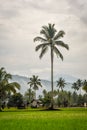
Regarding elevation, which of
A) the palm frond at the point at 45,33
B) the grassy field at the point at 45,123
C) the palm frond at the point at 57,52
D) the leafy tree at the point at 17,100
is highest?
the palm frond at the point at 45,33

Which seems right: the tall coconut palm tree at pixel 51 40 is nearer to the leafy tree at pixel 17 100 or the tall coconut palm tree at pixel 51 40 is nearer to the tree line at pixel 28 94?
the tree line at pixel 28 94

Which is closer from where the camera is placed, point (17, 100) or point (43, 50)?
point (43, 50)

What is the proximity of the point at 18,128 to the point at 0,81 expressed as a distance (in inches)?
2015

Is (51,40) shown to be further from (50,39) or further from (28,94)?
(28,94)

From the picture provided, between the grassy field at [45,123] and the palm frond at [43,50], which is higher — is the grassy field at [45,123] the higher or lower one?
the lower one

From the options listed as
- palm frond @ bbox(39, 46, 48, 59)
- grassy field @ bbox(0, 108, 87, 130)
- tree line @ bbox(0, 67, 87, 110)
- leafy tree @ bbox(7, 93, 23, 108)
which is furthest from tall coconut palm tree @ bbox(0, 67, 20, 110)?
leafy tree @ bbox(7, 93, 23, 108)

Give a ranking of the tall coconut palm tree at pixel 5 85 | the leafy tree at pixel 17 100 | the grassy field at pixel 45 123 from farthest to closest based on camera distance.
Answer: the leafy tree at pixel 17 100, the tall coconut palm tree at pixel 5 85, the grassy field at pixel 45 123

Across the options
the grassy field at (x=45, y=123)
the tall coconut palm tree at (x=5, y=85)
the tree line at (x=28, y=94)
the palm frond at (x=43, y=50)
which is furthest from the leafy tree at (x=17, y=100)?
the grassy field at (x=45, y=123)

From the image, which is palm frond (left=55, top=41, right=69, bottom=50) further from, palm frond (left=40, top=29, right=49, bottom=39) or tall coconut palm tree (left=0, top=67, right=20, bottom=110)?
tall coconut palm tree (left=0, top=67, right=20, bottom=110)

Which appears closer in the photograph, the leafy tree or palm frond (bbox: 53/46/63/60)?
palm frond (bbox: 53/46/63/60)

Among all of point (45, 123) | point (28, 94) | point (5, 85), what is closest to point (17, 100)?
point (28, 94)

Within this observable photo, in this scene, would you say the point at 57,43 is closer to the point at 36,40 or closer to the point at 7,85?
the point at 36,40

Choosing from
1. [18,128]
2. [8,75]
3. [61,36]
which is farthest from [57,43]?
[18,128]

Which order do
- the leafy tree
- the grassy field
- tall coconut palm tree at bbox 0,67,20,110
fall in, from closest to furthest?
the grassy field
tall coconut palm tree at bbox 0,67,20,110
the leafy tree
